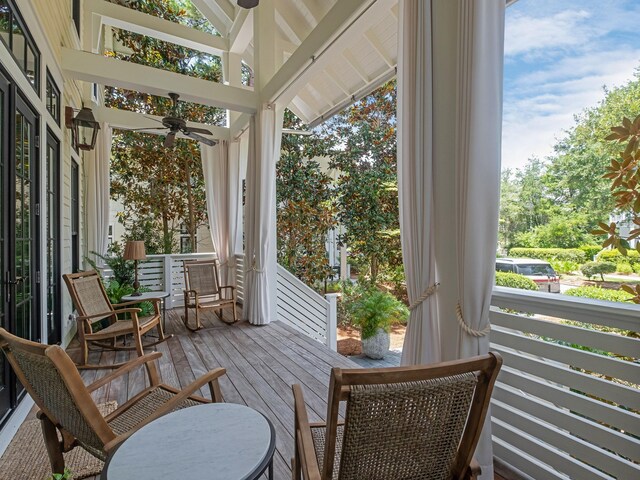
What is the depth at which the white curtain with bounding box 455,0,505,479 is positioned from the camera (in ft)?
5.46

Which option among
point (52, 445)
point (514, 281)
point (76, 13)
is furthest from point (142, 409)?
point (76, 13)

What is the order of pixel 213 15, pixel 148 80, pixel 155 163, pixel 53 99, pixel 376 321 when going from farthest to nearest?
pixel 155 163, pixel 213 15, pixel 376 321, pixel 148 80, pixel 53 99

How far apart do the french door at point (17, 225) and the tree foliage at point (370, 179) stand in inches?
208

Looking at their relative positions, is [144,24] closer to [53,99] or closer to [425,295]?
[53,99]

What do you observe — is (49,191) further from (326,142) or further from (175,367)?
(326,142)

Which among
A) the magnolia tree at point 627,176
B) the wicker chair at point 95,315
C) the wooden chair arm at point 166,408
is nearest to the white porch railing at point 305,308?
the wicker chair at point 95,315

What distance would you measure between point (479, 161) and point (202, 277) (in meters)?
4.65

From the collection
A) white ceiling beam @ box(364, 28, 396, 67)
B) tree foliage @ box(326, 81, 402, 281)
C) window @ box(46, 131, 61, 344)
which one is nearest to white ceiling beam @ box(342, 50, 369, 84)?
white ceiling beam @ box(364, 28, 396, 67)

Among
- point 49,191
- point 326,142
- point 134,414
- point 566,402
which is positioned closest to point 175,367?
point 134,414

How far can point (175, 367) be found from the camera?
132 inches

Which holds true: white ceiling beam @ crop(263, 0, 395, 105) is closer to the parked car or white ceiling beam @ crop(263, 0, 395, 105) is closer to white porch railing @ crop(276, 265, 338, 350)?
the parked car

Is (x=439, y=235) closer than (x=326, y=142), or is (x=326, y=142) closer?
(x=439, y=235)

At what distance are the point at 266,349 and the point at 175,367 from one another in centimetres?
91

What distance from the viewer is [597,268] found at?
5.34 feet
